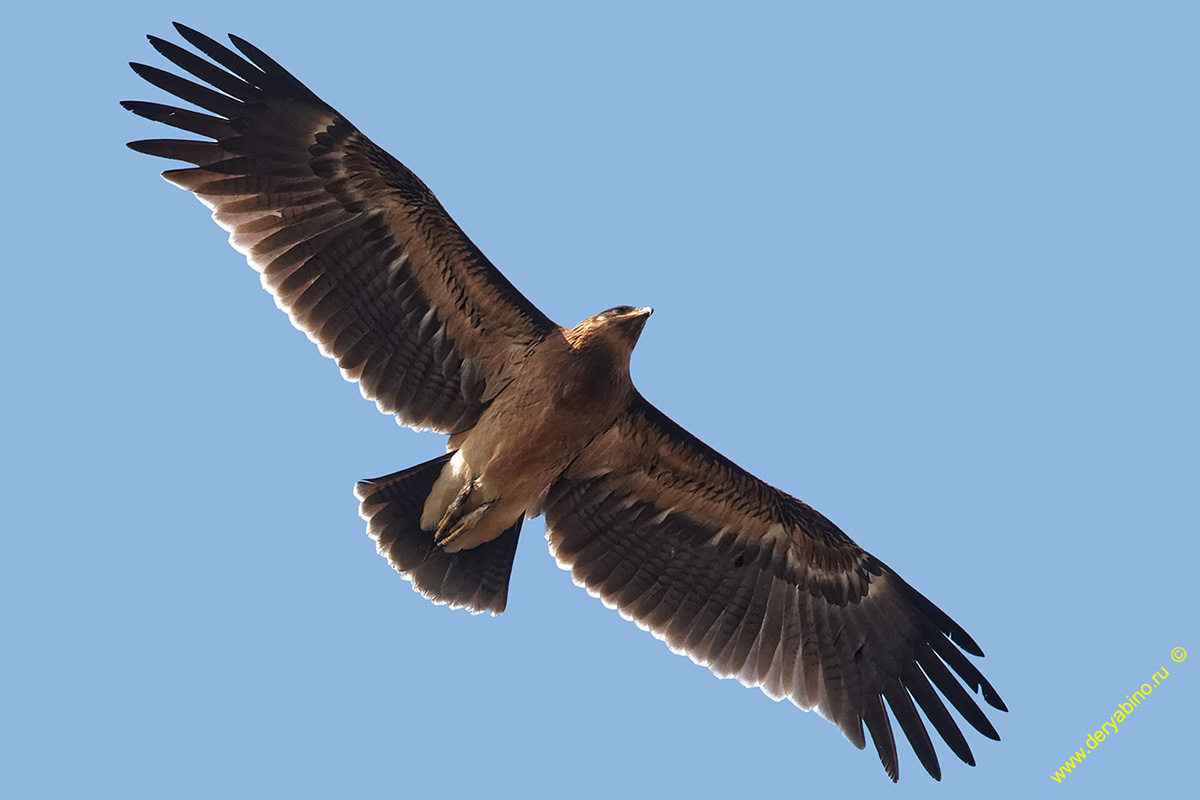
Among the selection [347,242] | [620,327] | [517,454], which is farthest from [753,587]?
[347,242]

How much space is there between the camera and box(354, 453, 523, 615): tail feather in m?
10.8

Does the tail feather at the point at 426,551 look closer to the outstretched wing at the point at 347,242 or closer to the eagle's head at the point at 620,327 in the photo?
the outstretched wing at the point at 347,242

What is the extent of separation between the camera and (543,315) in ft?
34.6

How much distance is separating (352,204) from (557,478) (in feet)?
8.98

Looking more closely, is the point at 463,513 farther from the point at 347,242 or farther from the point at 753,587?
the point at 753,587

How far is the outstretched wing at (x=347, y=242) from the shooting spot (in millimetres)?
10086

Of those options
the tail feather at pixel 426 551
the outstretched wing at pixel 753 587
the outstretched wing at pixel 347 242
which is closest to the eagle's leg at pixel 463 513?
the tail feather at pixel 426 551

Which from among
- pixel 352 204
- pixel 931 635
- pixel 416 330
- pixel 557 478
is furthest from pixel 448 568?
pixel 931 635

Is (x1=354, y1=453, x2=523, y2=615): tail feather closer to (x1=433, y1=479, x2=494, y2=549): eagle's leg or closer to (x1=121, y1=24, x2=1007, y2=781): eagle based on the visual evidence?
(x1=121, y1=24, x2=1007, y2=781): eagle

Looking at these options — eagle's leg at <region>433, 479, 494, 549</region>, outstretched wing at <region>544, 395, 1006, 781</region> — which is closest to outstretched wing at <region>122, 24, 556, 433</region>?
eagle's leg at <region>433, 479, 494, 549</region>

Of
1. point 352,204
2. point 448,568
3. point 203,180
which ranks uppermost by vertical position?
point 352,204

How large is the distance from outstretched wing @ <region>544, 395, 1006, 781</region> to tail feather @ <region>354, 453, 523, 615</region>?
1.78 ft

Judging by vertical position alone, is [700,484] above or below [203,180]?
above

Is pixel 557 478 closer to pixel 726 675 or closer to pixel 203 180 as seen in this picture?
pixel 726 675
